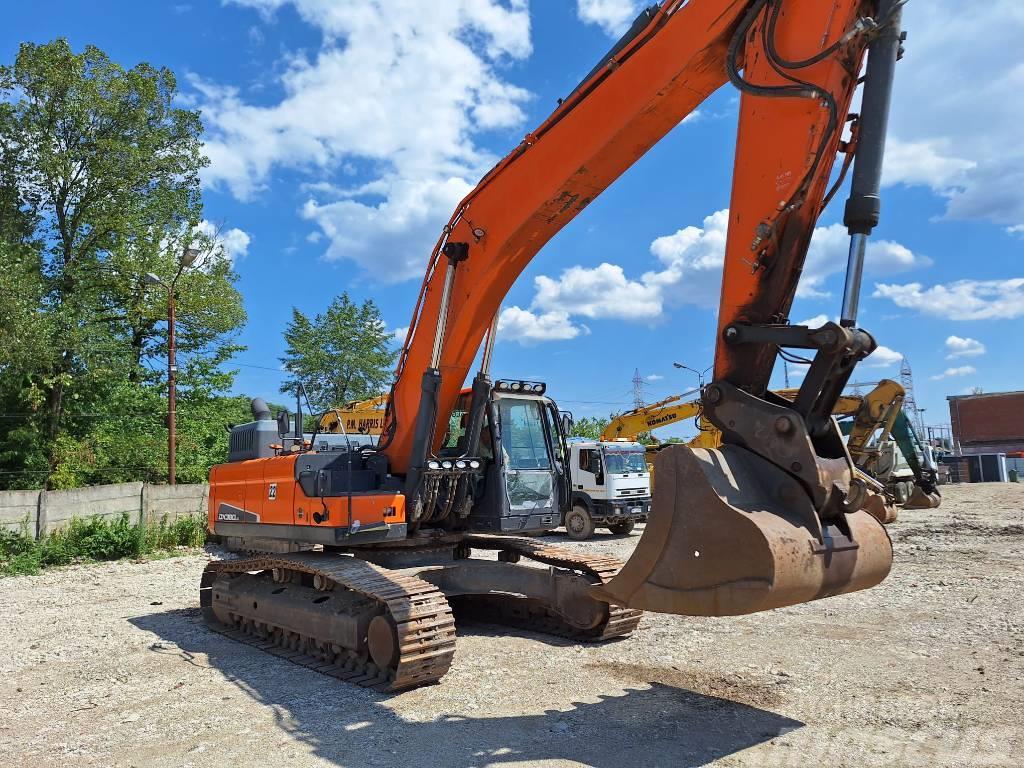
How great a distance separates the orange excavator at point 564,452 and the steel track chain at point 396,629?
25 millimetres

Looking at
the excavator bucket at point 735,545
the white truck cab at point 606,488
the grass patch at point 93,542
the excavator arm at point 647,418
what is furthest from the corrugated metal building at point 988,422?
the excavator bucket at point 735,545

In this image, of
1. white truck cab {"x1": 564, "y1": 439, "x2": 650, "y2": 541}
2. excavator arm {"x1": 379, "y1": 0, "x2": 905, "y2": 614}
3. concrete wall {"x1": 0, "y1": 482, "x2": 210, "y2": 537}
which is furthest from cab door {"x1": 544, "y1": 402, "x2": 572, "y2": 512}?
white truck cab {"x1": 564, "y1": 439, "x2": 650, "y2": 541}

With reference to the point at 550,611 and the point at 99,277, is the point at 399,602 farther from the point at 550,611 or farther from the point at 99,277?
the point at 99,277

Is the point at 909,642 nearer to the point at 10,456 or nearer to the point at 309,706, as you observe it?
the point at 309,706

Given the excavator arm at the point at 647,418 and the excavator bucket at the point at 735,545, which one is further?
the excavator arm at the point at 647,418

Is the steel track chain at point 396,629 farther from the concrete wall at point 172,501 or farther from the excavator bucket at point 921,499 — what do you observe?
the excavator bucket at point 921,499

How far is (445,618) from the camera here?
19.8 ft

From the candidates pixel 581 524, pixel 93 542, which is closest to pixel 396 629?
pixel 93 542

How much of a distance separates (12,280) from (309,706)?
1534 cm

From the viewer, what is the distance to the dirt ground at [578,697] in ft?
15.6

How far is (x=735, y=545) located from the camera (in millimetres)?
3736

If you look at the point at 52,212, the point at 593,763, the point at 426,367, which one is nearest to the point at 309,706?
the point at 593,763

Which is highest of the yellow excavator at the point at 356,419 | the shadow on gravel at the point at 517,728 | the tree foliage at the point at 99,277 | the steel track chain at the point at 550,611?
the tree foliage at the point at 99,277

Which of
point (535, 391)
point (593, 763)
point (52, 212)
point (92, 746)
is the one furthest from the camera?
point (52, 212)
